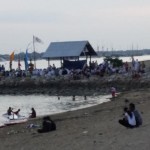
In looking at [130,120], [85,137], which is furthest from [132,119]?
[85,137]

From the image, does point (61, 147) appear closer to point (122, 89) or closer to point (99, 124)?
point (99, 124)

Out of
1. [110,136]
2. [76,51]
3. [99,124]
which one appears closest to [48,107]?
[76,51]

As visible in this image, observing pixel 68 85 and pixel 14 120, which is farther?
pixel 68 85

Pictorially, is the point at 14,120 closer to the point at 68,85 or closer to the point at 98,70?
the point at 68,85

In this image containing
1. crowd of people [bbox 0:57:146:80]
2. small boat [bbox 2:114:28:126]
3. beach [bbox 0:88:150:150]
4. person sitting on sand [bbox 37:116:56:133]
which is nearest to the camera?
beach [bbox 0:88:150:150]

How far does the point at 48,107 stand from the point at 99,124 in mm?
18885

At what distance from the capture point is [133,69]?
4834cm

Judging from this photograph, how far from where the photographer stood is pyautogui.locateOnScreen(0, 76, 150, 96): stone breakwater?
151 feet

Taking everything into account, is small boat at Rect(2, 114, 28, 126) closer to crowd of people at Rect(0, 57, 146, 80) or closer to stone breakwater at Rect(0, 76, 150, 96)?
stone breakwater at Rect(0, 76, 150, 96)

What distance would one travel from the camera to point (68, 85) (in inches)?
1967

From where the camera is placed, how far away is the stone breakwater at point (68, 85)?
46062 millimetres

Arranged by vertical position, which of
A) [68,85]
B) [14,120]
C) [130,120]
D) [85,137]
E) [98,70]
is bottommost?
[14,120]

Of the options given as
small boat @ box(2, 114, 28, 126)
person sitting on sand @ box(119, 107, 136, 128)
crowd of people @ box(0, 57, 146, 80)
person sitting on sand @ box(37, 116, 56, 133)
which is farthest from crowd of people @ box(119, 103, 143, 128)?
crowd of people @ box(0, 57, 146, 80)

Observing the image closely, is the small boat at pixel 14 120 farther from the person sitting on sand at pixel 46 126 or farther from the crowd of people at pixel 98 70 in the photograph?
the crowd of people at pixel 98 70
